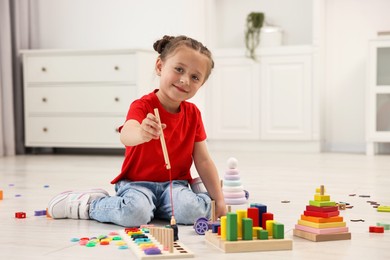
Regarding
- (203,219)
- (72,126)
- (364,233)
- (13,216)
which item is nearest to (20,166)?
(72,126)

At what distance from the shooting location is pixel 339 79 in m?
4.57

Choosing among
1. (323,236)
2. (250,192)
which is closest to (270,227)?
(323,236)

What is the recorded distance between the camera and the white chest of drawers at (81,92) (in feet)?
13.4

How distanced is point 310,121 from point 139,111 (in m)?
2.87

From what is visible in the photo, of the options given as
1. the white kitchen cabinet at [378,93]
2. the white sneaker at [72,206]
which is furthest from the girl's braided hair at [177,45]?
the white kitchen cabinet at [378,93]

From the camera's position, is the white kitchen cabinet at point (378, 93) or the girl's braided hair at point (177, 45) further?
the white kitchen cabinet at point (378, 93)

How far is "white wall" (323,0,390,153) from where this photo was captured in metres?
4.46

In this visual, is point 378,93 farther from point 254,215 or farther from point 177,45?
point 254,215

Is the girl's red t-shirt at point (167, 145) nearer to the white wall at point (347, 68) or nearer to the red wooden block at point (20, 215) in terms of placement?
the red wooden block at point (20, 215)

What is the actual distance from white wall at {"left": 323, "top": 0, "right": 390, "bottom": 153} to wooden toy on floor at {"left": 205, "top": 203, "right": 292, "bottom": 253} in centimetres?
327

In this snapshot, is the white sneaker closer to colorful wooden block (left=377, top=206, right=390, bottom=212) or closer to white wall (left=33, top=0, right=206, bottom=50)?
colorful wooden block (left=377, top=206, right=390, bottom=212)

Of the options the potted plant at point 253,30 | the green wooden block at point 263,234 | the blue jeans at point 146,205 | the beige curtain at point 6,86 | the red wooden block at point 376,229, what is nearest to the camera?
the green wooden block at point 263,234

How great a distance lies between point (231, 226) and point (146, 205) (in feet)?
1.36

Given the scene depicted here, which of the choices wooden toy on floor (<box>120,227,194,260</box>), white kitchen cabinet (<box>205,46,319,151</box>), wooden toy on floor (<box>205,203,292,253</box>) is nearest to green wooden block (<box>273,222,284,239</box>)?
wooden toy on floor (<box>205,203,292,253</box>)
